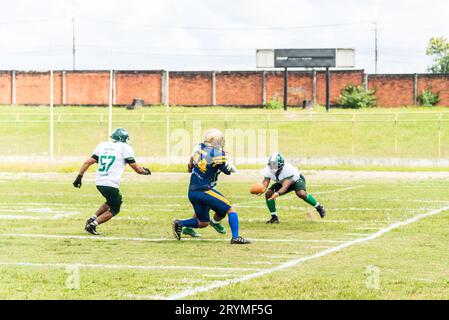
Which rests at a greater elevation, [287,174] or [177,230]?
[287,174]

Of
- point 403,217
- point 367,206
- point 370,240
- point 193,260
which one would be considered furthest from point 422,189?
point 193,260

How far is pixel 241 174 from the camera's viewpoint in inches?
1597

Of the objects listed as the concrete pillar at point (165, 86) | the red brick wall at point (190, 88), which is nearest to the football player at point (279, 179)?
the red brick wall at point (190, 88)

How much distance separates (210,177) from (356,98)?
6048cm

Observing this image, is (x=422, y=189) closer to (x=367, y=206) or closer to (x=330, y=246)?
(x=367, y=206)

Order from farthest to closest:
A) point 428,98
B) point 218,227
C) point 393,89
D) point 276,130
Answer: point 393,89
point 428,98
point 276,130
point 218,227

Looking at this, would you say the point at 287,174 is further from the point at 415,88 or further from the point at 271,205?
the point at 415,88

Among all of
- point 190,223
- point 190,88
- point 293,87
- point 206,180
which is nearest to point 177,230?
point 190,223

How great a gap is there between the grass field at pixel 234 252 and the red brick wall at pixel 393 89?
5074cm

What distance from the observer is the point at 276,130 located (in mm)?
64250

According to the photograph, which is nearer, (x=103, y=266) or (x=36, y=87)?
(x=103, y=266)

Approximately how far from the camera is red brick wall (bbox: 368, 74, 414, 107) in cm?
7656

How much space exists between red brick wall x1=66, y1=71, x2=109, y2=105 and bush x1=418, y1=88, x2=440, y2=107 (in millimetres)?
23691
